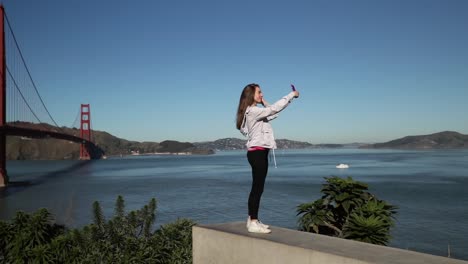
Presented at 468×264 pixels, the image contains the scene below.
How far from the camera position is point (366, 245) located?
4406 mm

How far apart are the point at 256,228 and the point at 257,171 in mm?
669

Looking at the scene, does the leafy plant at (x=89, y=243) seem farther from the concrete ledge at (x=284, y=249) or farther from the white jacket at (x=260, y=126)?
the white jacket at (x=260, y=126)

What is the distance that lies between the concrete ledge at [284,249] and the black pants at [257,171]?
0.33m

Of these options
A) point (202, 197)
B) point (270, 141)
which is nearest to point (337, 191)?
point (270, 141)

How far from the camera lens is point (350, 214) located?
676 centimetres

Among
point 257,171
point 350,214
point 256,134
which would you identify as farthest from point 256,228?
point 350,214

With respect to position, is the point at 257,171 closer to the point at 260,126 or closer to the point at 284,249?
the point at 260,126

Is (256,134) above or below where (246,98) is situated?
below

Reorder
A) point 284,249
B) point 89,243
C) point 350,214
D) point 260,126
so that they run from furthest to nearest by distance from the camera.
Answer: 1. point 89,243
2. point 350,214
3. point 260,126
4. point 284,249

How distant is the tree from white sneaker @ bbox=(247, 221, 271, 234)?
151 centimetres

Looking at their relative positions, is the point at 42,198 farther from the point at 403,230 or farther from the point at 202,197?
the point at 403,230

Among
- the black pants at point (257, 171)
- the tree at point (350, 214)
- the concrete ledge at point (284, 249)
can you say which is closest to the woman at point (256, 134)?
the black pants at point (257, 171)

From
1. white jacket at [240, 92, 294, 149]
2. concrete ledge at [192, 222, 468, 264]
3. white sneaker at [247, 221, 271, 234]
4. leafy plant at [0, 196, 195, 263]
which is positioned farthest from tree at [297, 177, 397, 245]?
leafy plant at [0, 196, 195, 263]

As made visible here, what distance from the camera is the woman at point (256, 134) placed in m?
5.11
